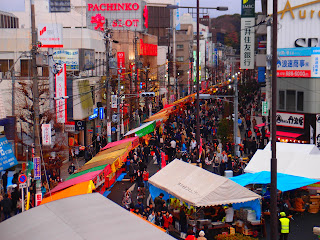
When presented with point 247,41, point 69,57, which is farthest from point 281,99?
point 69,57

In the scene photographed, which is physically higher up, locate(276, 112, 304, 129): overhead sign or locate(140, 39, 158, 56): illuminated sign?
locate(140, 39, 158, 56): illuminated sign

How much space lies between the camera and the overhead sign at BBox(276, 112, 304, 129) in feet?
117

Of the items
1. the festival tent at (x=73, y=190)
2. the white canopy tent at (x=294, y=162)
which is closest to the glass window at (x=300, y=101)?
the white canopy tent at (x=294, y=162)

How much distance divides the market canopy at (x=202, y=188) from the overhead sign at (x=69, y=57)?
22360mm

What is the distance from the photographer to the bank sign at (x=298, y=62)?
34188mm

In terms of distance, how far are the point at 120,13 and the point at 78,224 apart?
210 feet

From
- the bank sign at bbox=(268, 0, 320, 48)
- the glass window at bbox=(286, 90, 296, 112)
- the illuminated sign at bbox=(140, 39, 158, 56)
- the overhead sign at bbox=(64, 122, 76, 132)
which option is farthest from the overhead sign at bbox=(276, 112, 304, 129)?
the illuminated sign at bbox=(140, 39, 158, 56)

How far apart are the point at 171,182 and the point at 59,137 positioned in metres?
15.1

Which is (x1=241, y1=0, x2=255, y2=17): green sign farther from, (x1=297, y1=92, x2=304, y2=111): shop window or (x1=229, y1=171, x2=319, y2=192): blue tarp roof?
(x1=229, y1=171, x2=319, y2=192): blue tarp roof

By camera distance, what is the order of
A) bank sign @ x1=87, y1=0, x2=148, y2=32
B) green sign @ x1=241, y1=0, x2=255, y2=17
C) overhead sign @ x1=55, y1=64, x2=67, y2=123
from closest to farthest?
overhead sign @ x1=55, y1=64, x2=67, y2=123, green sign @ x1=241, y1=0, x2=255, y2=17, bank sign @ x1=87, y1=0, x2=148, y2=32

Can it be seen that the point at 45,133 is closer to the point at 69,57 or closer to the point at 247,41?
the point at 69,57

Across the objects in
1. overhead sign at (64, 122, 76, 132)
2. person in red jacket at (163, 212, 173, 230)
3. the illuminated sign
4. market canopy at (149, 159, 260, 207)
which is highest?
the illuminated sign

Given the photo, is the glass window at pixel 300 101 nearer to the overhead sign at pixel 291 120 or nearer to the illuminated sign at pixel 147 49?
the overhead sign at pixel 291 120

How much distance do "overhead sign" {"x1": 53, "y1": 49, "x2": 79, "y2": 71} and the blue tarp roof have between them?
22.6 meters
